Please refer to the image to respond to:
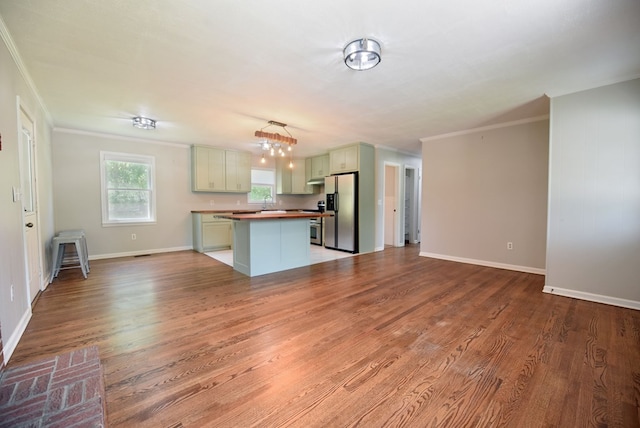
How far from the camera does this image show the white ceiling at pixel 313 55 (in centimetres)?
183

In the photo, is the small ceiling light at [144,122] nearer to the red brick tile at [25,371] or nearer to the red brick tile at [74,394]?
the red brick tile at [25,371]

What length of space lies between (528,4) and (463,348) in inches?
99.2

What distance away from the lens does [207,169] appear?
623 cm

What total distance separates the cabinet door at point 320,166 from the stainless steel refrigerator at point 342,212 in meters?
0.74

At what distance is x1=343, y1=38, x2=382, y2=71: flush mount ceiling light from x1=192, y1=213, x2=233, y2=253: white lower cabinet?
4657mm

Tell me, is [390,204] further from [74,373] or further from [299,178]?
[74,373]

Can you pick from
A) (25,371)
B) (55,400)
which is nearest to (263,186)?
(25,371)

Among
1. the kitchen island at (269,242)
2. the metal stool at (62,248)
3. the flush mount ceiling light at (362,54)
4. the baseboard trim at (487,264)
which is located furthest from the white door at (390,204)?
the metal stool at (62,248)

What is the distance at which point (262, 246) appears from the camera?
13.6 ft

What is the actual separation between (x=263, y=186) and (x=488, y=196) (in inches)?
217

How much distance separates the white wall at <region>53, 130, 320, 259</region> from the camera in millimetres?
4848

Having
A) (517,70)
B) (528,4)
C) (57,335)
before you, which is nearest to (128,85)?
(57,335)

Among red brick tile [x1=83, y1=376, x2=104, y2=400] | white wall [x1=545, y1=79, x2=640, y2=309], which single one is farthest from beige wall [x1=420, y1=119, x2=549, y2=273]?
red brick tile [x1=83, y1=376, x2=104, y2=400]

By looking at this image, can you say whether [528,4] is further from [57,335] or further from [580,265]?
[57,335]
